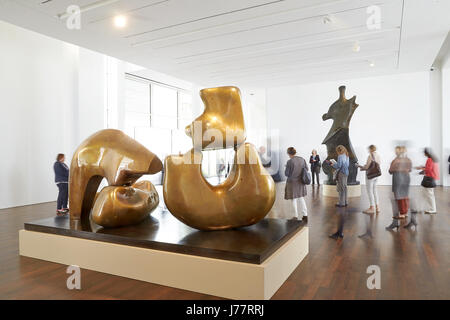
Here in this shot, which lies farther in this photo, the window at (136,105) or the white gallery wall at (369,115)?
the window at (136,105)

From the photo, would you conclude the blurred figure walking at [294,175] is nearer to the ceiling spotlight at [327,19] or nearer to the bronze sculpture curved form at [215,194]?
the bronze sculpture curved form at [215,194]

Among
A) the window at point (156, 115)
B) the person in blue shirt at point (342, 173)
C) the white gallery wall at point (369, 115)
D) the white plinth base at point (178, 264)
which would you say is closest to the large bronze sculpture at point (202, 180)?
the white plinth base at point (178, 264)

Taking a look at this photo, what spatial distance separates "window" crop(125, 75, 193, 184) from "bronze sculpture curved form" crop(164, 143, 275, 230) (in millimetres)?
8891

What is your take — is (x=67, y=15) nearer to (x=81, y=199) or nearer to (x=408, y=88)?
(x=81, y=199)

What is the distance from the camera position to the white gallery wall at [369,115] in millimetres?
5223

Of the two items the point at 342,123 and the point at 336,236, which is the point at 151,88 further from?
the point at 336,236

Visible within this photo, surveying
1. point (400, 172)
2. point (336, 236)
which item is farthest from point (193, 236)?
point (400, 172)

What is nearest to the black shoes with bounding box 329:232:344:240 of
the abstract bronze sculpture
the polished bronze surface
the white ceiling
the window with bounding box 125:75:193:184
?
the abstract bronze sculpture

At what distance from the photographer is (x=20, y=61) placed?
739cm

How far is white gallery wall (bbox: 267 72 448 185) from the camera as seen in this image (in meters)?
5.22

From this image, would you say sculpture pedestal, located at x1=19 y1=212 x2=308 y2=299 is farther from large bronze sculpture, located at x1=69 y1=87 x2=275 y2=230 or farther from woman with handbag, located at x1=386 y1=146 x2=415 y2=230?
woman with handbag, located at x1=386 y1=146 x2=415 y2=230

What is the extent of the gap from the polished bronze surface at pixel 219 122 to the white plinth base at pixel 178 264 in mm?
1159

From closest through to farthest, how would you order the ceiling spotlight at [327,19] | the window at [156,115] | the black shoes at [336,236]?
the black shoes at [336,236], the ceiling spotlight at [327,19], the window at [156,115]
